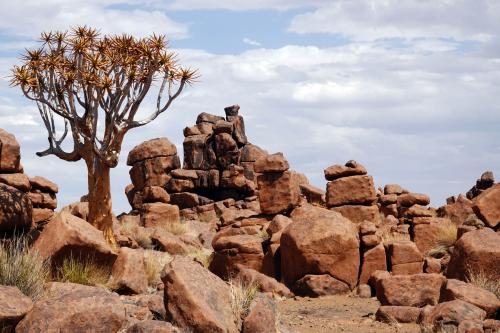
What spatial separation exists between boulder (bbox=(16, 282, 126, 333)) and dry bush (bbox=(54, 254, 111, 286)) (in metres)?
4.56

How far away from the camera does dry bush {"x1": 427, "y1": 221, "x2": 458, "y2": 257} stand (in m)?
25.9

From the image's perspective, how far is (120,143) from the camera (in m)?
24.9

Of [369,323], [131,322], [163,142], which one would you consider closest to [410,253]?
[369,323]

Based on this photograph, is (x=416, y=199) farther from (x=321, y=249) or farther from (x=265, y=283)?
(x=265, y=283)

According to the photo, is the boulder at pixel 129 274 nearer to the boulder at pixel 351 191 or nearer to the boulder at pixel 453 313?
the boulder at pixel 453 313

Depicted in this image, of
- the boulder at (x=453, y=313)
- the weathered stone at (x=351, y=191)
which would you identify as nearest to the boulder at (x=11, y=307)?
the boulder at (x=453, y=313)

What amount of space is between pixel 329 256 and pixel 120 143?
27.6 ft

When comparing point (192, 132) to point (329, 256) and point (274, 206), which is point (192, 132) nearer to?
point (274, 206)

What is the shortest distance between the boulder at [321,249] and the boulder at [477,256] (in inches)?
121

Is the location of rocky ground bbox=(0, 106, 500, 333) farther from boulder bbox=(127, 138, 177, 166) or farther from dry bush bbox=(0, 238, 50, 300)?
boulder bbox=(127, 138, 177, 166)

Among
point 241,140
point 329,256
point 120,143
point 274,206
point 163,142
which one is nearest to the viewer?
point 329,256

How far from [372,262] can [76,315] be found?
12759 millimetres

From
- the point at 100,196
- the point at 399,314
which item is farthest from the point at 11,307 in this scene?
the point at 100,196

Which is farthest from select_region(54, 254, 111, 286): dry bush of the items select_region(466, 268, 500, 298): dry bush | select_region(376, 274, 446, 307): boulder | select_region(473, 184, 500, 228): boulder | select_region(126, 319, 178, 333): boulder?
select_region(473, 184, 500, 228): boulder
